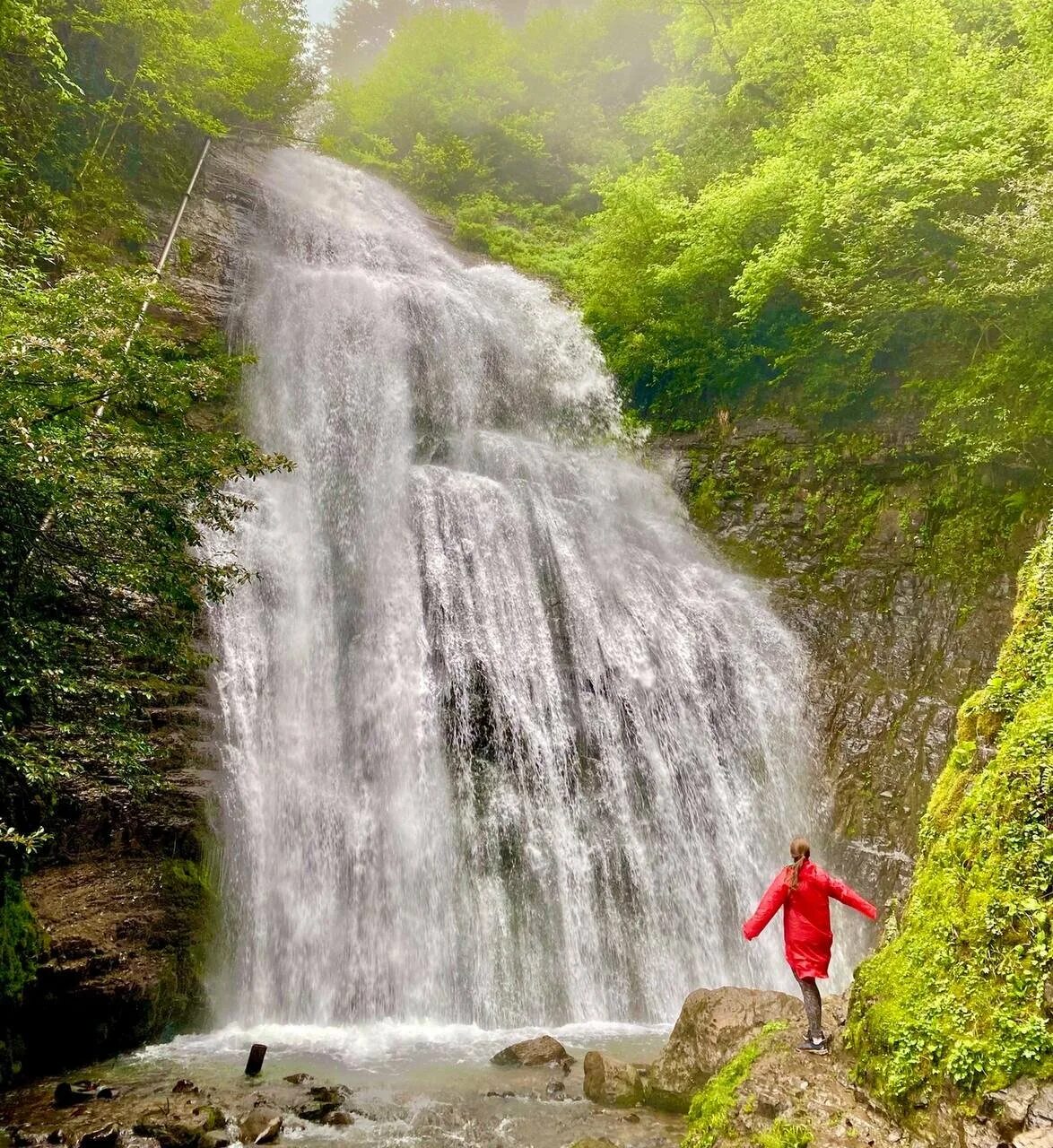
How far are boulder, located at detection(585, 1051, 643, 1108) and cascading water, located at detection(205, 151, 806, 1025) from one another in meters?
2.77

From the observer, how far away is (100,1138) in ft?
16.9

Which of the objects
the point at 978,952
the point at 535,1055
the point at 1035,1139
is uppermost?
the point at 978,952

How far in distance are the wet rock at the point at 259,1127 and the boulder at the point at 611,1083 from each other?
8.54 ft

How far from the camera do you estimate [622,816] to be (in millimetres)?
10852

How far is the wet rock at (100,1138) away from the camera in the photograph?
16.7 feet

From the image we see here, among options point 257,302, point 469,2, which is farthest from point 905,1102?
point 469,2

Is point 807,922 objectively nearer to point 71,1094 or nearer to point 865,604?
point 71,1094

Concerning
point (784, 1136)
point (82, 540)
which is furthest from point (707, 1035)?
point (82, 540)

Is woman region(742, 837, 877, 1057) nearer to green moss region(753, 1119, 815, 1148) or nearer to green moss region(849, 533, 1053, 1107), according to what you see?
green moss region(849, 533, 1053, 1107)

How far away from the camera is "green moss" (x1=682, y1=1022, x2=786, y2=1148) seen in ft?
14.0

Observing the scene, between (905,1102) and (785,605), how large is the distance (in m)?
11.2

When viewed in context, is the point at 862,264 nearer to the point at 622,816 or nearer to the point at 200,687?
the point at 622,816

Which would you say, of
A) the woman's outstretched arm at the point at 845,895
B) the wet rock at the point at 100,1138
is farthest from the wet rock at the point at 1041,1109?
the wet rock at the point at 100,1138

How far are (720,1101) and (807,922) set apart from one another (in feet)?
3.98
